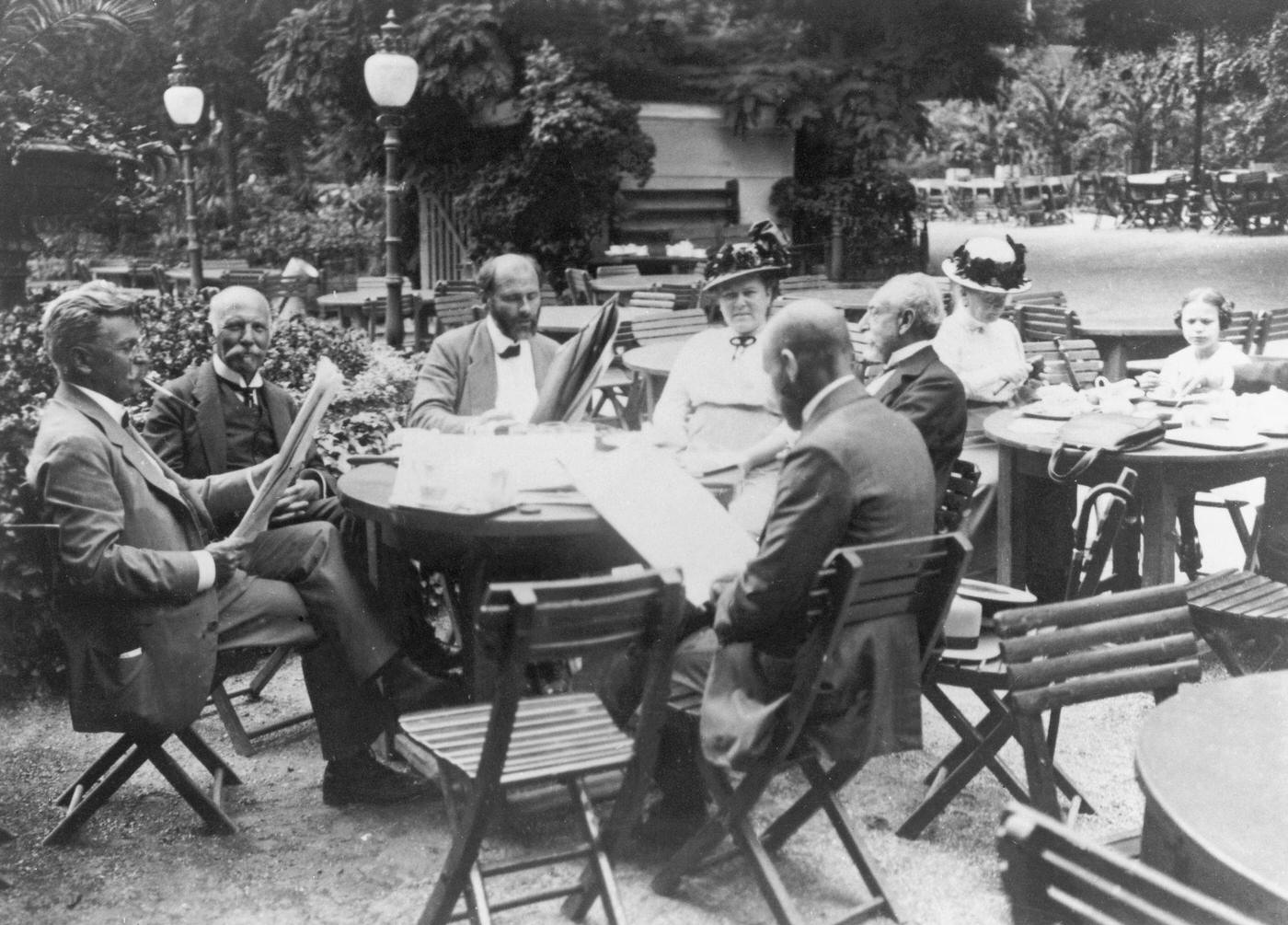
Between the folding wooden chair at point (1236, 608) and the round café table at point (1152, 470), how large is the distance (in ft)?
1.13

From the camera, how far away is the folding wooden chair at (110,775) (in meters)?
3.61

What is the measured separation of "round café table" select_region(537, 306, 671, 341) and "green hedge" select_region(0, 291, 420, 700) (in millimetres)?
1450

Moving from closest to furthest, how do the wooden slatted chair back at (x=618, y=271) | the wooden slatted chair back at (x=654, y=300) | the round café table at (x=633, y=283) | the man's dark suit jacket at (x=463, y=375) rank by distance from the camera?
1. the man's dark suit jacket at (x=463, y=375)
2. the wooden slatted chair back at (x=654, y=300)
3. the round café table at (x=633, y=283)
4. the wooden slatted chair back at (x=618, y=271)

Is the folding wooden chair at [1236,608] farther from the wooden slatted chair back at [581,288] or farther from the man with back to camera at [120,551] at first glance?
the wooden slatted chair back at [581,288]

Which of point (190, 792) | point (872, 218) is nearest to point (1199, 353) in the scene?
point (190, 792)

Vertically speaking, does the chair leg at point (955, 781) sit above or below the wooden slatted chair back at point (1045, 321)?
below

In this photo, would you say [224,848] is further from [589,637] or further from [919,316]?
[919,316]

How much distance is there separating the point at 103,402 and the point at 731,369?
2.15m

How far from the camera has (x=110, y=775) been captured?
3814 mm

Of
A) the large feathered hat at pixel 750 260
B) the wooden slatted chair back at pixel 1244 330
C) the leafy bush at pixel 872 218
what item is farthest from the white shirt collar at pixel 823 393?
the leafy bush at pixel 872 218

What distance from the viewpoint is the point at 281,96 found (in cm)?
1561

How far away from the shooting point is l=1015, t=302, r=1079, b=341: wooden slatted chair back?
8.03 metres

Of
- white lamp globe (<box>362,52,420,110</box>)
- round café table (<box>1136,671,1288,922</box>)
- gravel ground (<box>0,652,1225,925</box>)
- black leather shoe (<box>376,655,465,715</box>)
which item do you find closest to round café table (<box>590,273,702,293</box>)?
white lamp globe (<box>362,52,420,110</box>)

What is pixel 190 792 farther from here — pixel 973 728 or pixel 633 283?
pixel 633 283
